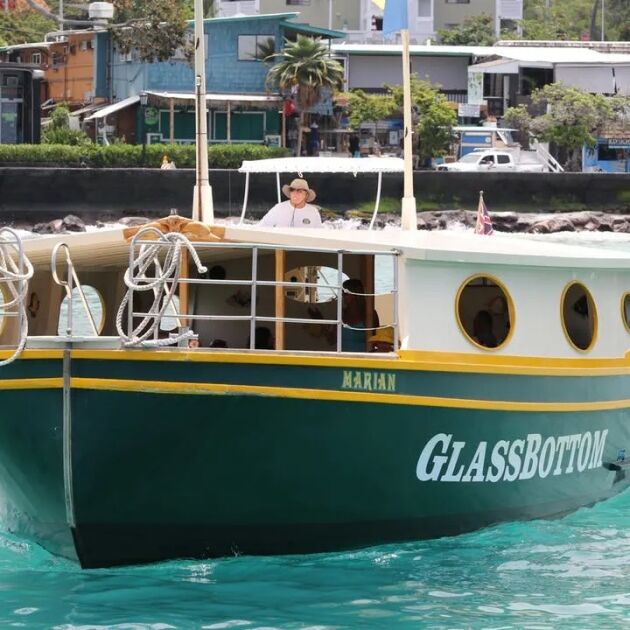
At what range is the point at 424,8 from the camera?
83938 millimetres

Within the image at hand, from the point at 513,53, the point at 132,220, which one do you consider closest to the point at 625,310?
the point at 132,220

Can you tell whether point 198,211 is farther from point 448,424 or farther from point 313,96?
point 313,96

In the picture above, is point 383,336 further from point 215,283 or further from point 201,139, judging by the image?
point 201,139

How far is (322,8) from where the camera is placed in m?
81.6

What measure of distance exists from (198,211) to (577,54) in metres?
59.3

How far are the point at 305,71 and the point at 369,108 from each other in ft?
11.9

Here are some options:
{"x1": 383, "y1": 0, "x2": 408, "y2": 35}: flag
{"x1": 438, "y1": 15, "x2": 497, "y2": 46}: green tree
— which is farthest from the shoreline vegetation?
{"x1": 383, "y1": 0, "x2": 408, "y2": 35}: flag

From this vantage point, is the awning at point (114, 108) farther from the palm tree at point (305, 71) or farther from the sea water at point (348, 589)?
the sea water at point (348, 589)

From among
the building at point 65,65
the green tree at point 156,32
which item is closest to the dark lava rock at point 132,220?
the green tree at point 156,32

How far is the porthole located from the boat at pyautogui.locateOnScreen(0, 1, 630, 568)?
Answer: 582mm

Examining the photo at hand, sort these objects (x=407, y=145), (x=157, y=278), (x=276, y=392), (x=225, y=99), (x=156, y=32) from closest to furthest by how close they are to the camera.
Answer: (x=157, y=278) < (x=276, y=392) < (x=407, y=145) < (x=156, y=32) < (x=225, y=99)

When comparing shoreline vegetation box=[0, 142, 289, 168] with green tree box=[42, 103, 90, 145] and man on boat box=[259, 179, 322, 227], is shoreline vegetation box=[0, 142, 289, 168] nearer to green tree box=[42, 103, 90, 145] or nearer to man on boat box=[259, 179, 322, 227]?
green tree box=[42, 103, 90, 145]

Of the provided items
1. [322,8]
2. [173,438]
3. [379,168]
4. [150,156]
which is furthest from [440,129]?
[173,438]

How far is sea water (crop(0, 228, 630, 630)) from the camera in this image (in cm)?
994
